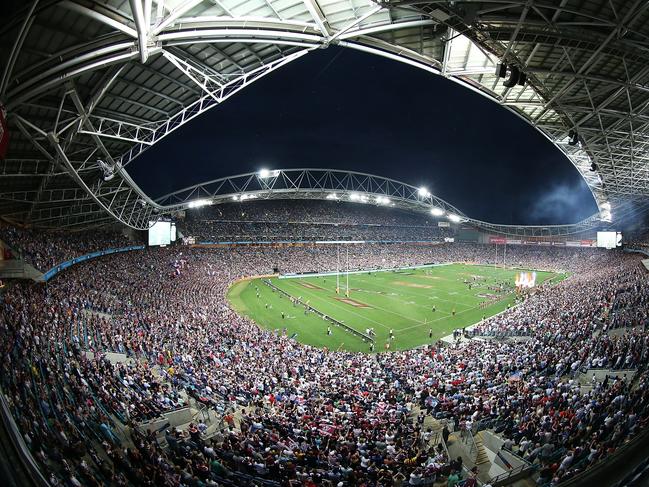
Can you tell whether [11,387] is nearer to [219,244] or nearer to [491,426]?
[491,426]

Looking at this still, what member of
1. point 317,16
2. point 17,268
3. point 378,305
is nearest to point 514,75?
point 317,16

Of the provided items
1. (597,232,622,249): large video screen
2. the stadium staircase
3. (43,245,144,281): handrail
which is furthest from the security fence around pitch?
(597,232,622,249): large video screen

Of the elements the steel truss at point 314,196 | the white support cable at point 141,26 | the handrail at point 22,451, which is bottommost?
the handrail at point 22,451

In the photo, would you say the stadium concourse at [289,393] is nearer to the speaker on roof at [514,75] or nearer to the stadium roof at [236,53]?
the stadium roof at [236,53]

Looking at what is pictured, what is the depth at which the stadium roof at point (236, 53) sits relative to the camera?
12289 mm

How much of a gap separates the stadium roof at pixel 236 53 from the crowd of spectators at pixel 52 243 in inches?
147

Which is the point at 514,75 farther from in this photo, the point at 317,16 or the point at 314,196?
the point at 314,196

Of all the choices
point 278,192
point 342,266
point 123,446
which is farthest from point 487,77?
point 342,266

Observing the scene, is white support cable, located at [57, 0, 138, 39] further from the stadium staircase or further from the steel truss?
the steel truss

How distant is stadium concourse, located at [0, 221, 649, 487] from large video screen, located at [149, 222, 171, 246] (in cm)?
1533

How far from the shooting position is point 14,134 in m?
18.8

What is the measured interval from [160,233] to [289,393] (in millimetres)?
36484

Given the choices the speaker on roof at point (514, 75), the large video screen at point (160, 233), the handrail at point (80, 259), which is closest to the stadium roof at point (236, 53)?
the speaker on roof at point (514, 75)

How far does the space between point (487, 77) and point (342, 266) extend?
47.4m
